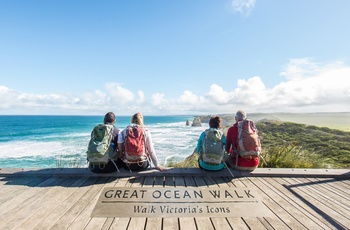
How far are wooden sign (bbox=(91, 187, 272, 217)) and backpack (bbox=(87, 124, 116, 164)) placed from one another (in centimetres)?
61

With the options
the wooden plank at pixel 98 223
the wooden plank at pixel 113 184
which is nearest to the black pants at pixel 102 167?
the wooden plank at pixel 113 184

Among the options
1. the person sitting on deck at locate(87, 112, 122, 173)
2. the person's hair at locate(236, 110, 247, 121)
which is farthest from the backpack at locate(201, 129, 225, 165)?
the person sitting on deck at locate(87, 112, 122, 173)

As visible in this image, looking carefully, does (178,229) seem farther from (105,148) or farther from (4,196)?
(4,196)

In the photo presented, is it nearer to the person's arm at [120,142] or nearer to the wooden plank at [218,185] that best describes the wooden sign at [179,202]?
the wooden plank at [218,185]

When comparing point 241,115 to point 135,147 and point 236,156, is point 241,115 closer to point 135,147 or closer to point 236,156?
point 236,156

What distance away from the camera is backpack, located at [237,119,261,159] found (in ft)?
12.5

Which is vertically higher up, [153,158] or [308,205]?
[153,158]

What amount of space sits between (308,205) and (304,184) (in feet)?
3.09

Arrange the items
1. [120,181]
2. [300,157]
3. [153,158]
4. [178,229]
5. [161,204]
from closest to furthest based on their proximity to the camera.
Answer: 1. [178,229]
2. [161,204]
3. [120,181]
4. [153,158]
5. [300,157]

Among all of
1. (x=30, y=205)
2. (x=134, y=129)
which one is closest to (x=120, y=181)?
(x=134, y=129)

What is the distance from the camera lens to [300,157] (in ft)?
18.6

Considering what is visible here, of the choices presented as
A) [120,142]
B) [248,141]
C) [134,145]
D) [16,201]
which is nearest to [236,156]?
[248,141]

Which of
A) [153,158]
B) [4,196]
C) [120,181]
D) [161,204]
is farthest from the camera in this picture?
[153,158]

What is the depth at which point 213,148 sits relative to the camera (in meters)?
3.82
